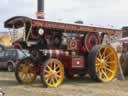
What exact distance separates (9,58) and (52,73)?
12.3m

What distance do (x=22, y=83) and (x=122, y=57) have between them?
A: 6113 millimetres

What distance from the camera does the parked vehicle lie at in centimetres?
2734

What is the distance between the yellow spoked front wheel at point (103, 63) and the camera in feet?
57.1

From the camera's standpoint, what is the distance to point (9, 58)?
2800cm

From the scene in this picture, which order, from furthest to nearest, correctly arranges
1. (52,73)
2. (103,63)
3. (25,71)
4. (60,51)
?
(103,63) < (25,71) < (60,51) < (52,73)

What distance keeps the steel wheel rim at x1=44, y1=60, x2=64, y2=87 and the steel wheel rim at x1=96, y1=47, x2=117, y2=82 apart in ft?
5.94

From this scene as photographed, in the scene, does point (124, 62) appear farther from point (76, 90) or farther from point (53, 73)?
point (76, 90)

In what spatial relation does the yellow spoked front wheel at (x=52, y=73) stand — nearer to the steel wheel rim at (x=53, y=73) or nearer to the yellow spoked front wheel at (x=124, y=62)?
the steel wheel rim at (x=53, y=73)

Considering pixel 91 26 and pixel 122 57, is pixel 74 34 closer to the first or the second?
pixel 91 26

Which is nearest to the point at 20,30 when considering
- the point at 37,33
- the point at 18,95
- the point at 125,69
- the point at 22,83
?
the point at 37,33

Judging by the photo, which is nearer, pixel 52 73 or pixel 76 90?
pixel 76 90

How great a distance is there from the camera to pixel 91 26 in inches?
711

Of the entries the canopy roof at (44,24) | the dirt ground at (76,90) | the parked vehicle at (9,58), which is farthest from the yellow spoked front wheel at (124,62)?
the parked vehicle at (9,58)

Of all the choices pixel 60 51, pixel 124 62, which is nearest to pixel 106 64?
pixel 60 51
